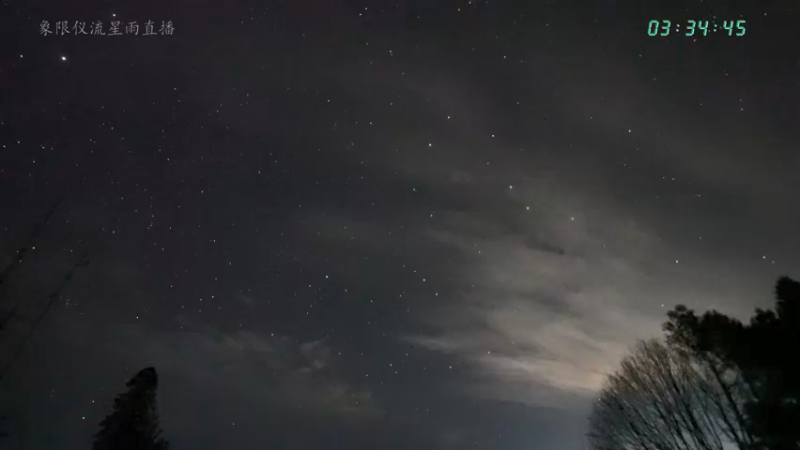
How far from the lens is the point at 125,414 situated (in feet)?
89.3

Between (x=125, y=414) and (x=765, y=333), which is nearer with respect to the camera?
(x=765, y=333)

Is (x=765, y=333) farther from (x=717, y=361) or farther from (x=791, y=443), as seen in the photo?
(x=791, y=443)

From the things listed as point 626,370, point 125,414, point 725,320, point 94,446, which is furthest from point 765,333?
point 94,446

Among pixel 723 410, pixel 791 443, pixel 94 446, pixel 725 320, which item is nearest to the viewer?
pixel 791 443

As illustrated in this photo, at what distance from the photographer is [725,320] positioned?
1981 cm

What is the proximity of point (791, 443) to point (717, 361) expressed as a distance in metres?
3.43

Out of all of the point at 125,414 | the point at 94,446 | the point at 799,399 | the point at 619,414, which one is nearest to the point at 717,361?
the point at 799,399

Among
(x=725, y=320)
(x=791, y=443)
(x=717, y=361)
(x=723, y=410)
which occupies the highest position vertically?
(x=725, y=320)

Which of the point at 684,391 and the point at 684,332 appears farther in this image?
the point at 684,332

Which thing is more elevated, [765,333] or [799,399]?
[765,333]

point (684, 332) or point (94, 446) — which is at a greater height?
point (684, 332)

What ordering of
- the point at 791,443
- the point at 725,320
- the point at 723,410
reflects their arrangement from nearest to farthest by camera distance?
1. the point at 791,443
2. the point at 723,410
3. the point at 725,320

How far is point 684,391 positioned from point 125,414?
1008 inches

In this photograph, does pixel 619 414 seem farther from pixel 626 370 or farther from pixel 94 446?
pixel 94 446
